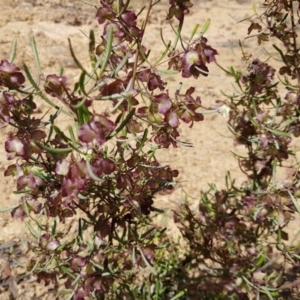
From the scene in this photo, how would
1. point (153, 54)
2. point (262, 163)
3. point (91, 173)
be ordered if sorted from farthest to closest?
point (153, 54), point (262, 163), point (91, 173)

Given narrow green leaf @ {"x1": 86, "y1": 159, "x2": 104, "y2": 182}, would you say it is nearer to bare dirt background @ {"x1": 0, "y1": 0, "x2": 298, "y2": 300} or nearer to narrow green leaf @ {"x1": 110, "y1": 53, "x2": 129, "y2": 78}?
narrow green leaf @ {"x1": 110, "y1": 53, "x2": 129, "y2": 78}

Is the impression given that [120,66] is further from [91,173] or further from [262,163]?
[262,163]

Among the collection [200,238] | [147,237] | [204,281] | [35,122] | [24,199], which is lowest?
[204,281]

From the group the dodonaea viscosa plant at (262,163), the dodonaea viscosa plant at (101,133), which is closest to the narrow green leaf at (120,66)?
the dodonaea viscosa plant at (101,133)

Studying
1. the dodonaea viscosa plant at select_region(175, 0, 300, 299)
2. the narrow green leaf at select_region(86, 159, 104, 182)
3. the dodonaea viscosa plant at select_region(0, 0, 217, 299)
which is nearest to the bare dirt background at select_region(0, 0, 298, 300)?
the dodonaea viscosa plant at select_region(175, 0, 300, 299)

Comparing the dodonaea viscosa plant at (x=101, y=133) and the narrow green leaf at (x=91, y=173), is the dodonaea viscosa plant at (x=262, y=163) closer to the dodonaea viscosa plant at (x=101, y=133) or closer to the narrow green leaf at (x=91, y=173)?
the dodonaea viscosa plant at (x=101, y=133)

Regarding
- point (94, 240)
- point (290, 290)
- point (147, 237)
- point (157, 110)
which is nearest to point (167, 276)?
point (290, 290)

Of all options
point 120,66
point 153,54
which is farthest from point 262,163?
point 153,54

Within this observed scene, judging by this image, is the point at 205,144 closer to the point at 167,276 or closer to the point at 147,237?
the point at 167,276

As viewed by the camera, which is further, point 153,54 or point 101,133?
point 153,54
